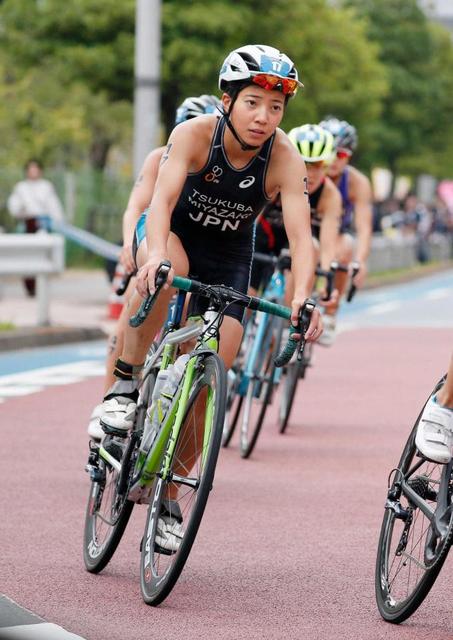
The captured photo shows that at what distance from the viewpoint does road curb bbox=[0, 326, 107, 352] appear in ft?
55.5

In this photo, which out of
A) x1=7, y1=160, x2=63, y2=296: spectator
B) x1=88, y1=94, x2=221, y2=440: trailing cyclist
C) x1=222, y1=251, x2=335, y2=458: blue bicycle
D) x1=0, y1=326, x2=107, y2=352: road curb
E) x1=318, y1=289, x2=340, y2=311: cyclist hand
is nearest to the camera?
x1=88, y1=94, x2=221, y2=440: trailing cyclist

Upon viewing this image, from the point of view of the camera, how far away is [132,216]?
8.23 metres

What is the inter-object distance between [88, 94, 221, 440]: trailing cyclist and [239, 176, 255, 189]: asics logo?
32.1 inches

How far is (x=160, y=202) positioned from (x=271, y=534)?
1989 millimetres

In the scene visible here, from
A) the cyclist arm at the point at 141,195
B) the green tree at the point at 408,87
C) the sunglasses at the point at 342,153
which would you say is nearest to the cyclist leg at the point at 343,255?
the sunglasses at the point at 342,153

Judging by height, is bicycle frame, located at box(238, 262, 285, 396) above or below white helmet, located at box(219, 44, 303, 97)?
below

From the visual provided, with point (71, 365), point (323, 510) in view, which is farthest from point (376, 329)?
point (323, 510)

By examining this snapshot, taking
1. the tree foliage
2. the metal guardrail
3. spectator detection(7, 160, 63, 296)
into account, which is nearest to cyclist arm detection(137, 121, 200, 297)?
the metal guardrail

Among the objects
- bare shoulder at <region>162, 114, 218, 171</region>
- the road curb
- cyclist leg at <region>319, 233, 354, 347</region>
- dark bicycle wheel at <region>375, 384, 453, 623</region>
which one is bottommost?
the road curb

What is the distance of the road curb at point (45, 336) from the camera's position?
16.9 meters

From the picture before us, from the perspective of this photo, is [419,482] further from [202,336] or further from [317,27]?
[317,27]

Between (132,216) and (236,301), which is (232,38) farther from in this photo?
(236,301)

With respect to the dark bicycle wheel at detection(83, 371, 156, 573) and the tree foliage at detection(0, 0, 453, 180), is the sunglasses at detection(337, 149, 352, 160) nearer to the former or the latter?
the dark bicycle wheel at detection(83, 371, 156, 573)

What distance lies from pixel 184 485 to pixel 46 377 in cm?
861
